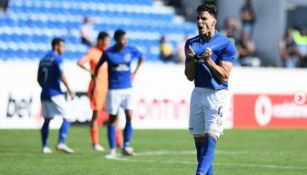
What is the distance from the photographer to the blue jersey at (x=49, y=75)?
18.5 metres

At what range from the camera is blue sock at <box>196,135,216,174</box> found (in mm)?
10797

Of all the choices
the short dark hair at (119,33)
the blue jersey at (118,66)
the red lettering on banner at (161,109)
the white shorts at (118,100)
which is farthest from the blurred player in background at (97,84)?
the red lettering on banner at (161,109)

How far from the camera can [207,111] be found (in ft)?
37.0

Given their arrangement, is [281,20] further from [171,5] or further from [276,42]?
[171,5]

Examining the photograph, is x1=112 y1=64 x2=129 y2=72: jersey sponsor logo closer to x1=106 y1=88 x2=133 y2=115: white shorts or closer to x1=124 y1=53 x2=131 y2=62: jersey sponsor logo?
x1=124 y1=53 x2=131 y2=62: jersey sponsor logo

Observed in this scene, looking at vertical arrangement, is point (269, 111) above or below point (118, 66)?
below

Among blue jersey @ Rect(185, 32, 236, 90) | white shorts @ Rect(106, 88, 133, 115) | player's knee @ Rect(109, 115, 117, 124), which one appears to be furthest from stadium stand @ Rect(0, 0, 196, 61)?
blue jersey @ Rect(185, 32, 236, 90)

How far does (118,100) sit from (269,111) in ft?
36.9

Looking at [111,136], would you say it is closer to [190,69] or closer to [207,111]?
[207,111]

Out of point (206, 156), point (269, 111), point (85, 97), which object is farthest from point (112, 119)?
point (269, 111)

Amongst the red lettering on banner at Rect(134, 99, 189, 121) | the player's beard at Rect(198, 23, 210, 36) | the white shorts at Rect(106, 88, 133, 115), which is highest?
the player's beard at Rect(198, 23, 210, 36)

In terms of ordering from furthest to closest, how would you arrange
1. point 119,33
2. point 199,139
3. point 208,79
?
point 119,33, point 199,139, point 208,79

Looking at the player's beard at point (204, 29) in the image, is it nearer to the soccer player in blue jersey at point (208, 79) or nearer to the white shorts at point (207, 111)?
the soccer player in blue jersey at point (208, 79)

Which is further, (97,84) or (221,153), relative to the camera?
(97,84)
